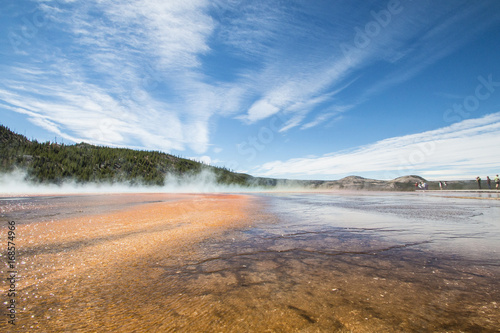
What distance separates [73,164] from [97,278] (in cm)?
9567

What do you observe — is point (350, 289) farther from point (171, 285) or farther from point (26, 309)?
point (26, 309)

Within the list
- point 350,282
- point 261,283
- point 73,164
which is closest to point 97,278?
point 261,283

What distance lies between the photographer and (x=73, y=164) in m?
76.8

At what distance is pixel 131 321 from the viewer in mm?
2051

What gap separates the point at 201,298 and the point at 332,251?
2.79 m

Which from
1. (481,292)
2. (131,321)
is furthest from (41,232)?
(481,292)

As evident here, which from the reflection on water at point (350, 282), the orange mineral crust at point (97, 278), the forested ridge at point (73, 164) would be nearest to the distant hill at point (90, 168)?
the forested ridge at point (73, 164)

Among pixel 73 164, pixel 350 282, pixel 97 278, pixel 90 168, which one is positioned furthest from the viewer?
pixel 90 168

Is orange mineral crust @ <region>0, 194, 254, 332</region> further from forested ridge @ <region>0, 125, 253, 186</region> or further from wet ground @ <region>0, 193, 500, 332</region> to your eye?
forested ridge @ <region>0, 125, 253, 186</region>

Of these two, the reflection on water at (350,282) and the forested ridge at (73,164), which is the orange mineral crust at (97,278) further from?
the forested ridge at (73,164)

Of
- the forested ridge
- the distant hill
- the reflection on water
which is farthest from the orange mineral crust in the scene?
the forested ridge

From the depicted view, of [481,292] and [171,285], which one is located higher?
[481,292]

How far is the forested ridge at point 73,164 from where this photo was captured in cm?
6531

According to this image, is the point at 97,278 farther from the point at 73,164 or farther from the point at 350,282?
the point at 73,164
